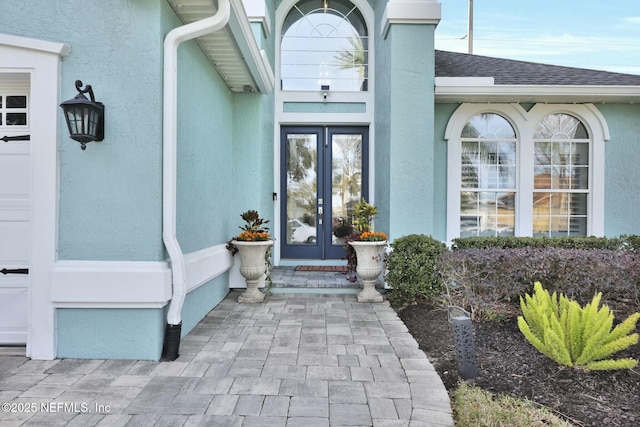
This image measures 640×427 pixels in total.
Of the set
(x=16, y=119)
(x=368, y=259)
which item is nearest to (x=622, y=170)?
(x=368, y=259)

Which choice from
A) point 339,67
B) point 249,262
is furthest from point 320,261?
point 339,67

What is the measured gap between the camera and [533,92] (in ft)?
18.9

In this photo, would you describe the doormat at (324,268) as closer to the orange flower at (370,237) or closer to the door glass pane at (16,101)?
the orange flower at (370,237)

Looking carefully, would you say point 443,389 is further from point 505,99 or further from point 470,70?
point 470,70

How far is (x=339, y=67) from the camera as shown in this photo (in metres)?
6.75

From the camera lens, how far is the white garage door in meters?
3.24

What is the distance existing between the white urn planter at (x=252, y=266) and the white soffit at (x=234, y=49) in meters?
2.14

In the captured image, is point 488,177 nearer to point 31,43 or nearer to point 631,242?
point 631,242

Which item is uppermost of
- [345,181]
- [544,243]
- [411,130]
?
[411,130]

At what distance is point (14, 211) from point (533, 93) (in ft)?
21.8

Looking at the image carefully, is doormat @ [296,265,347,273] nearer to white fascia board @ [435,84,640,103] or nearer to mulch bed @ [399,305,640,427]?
mulch bed @ [399,305,640,427]

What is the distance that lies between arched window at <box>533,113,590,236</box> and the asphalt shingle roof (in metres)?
0.64

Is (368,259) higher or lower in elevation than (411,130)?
lower

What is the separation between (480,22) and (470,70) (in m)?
13.6
